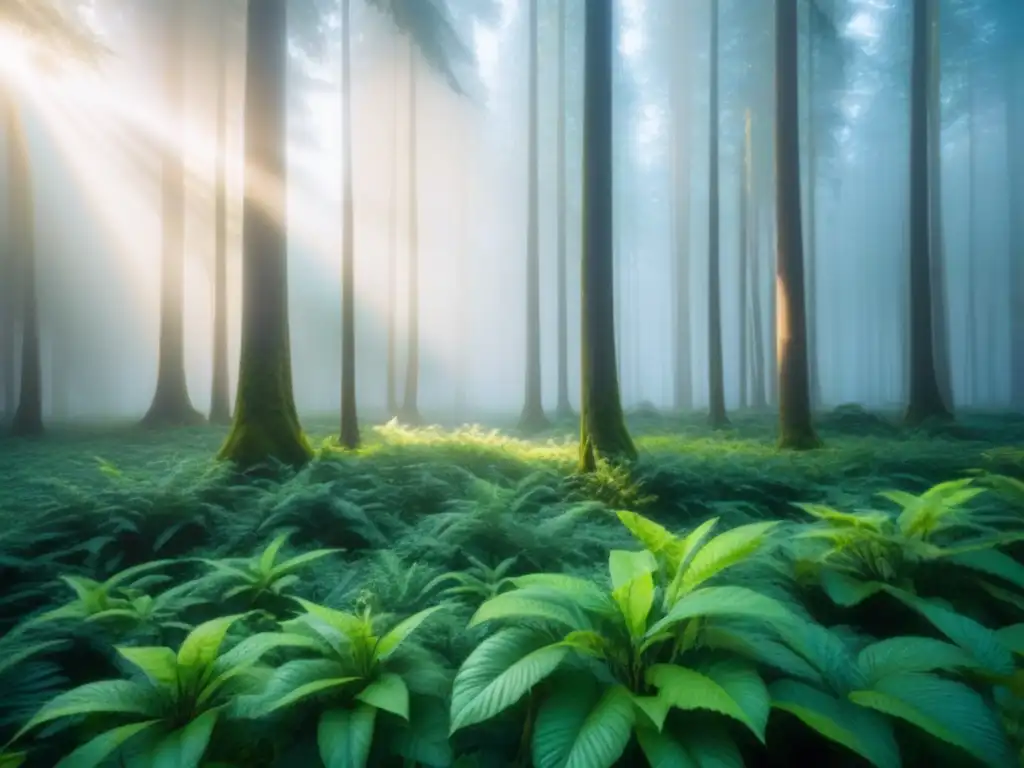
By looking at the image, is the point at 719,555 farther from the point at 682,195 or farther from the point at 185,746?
the point at 682,195

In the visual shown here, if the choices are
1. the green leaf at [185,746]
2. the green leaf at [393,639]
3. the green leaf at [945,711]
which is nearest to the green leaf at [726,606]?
the green leaf at [945,711]

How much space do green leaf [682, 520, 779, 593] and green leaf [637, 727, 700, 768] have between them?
65cm

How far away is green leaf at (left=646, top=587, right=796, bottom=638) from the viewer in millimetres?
1829

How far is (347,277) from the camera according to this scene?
38.0ft

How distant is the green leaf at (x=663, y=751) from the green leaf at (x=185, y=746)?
1477 mm

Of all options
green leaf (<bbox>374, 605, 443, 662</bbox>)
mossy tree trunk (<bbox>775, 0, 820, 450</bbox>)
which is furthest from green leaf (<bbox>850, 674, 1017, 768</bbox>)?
mossy tree trunk (<bbox>775, 0, 820, 450</bbox>)

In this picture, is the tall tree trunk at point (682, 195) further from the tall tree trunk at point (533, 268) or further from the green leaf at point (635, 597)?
the green leaf at point (635, 597)

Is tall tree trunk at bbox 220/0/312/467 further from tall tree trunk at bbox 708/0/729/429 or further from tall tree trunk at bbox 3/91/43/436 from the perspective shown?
tall tree trunk at bbox 708/0/729/429

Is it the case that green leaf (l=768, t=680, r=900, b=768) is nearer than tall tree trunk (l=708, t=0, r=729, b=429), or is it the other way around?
green leaf (l=768, t=680, r=900, b=768)

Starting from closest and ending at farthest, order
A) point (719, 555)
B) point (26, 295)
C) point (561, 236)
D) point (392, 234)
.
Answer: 1. point (719, 555)
2. point (26, 295)
3. point (561, 236)
4. point (392, 234)

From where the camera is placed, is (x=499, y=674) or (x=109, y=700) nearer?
(x=499, y=674)

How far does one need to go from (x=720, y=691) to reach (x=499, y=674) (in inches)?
28.6

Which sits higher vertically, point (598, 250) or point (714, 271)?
point (714, 271)

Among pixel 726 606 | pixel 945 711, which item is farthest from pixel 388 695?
pixel 945 711
